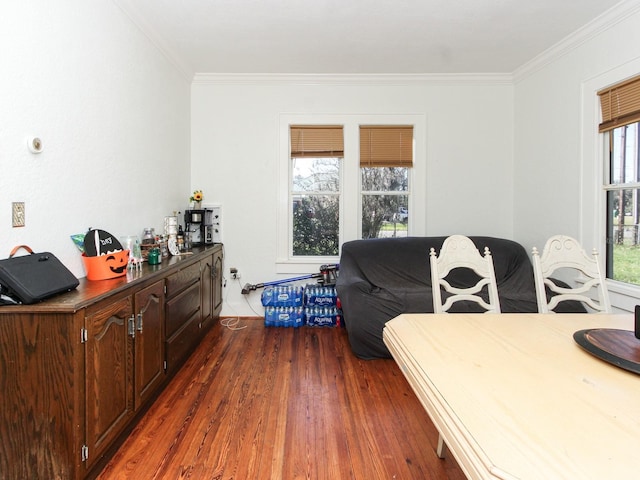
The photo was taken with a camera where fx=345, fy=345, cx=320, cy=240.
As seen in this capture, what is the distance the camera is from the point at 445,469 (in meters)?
1.64

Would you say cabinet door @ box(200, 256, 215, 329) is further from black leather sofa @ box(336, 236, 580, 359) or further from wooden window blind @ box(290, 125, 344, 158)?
wooden window blind @ box(290, 125, 344, 158)

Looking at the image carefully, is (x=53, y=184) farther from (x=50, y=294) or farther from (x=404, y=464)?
(x=404, y=464)

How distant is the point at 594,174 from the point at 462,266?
1.82 m

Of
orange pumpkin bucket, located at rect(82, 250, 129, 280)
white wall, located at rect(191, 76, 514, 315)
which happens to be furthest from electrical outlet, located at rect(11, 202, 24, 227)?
white wall, located at rect(191, 76, 514, 315)

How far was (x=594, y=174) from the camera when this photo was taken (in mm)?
2842

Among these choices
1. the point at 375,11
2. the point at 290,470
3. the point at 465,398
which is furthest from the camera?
the point at 375,11

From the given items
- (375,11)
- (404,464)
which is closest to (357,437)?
(404,464)

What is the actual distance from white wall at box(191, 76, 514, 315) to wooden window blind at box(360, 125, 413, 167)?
0.60 ft

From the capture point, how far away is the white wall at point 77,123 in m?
1.56

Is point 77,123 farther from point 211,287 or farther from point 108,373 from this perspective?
point 211,287

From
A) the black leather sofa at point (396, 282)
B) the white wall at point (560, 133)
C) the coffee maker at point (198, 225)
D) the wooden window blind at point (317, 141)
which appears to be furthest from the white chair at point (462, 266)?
the coffee maker at point (198, 225)

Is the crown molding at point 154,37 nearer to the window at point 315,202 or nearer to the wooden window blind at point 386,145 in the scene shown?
the window at point 315,202

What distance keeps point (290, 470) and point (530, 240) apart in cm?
331

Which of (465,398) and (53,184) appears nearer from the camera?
(465,398)
